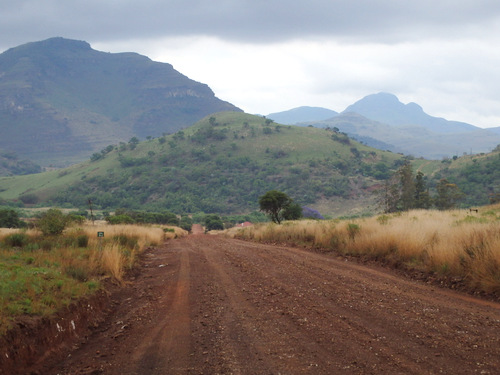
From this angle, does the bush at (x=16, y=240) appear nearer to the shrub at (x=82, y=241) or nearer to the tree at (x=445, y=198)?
the shrub at (x=82, y=241)

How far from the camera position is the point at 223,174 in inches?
5177

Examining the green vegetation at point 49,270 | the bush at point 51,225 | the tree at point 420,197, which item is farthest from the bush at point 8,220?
the tree at point 420,197

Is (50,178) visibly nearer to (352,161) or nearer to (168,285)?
(352,161)

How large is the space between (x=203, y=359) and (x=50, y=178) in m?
156

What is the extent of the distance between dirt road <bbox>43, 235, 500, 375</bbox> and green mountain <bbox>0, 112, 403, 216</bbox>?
85388mm

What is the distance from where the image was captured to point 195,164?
141m

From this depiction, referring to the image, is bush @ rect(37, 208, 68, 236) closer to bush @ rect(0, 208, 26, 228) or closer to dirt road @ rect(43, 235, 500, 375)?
dirt road @ rect(43, 235, 500, 375)

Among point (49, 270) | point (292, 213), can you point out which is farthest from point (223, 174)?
point (49, 270)

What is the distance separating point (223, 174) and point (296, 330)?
12611 centimetres

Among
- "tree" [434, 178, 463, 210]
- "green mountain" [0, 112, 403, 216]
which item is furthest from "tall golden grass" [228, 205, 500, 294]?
"green mountain" [0, 112, 403, 216]

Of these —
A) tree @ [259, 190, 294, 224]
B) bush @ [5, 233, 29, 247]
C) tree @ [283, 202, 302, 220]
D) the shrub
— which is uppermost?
bush @ [5, 233, 29, 247]

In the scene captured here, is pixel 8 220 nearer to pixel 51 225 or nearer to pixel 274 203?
pixel 51 225

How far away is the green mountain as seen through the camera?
11206 centimetres

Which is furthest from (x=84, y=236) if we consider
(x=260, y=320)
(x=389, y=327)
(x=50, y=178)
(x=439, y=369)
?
(x=50, y=178)
